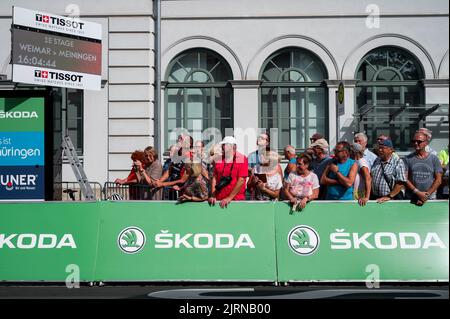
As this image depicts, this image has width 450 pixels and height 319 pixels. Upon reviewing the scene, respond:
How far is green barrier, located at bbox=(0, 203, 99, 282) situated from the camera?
9.66 meters

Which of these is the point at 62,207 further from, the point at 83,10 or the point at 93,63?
the point at 83,10

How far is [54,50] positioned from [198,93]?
642cm

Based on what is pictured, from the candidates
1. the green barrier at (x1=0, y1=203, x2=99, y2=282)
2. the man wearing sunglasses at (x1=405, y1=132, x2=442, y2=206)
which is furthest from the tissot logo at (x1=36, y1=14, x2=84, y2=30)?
the man wearing sunglasses at (x1=405, y1=132, x2=442, y2=206)

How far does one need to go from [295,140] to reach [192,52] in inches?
142

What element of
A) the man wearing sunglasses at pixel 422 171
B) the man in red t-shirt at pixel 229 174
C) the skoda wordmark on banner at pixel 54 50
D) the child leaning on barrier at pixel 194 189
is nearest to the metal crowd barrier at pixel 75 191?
the skoda wordmark on banner at pixel 54 50

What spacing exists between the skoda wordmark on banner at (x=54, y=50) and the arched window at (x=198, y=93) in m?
5.01

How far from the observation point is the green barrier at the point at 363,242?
9508 millimetres

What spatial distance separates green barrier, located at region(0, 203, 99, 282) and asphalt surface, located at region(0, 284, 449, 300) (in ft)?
0.71

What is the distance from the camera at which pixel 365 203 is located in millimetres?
9727

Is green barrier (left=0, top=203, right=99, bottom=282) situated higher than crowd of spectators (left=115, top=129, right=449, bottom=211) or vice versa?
crowd of spectators (left=115, top=129, right=449, bottom=211)

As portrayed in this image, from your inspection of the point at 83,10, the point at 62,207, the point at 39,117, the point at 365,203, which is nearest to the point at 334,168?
the point at 365,203

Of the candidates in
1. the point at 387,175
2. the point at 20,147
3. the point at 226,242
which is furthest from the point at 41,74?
the point at 387,175

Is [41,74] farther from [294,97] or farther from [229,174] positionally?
[294,97]

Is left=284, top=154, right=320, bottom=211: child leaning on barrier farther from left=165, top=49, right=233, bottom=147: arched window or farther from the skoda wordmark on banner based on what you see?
left=165, top=49, right=233, bottom=147: arched window
